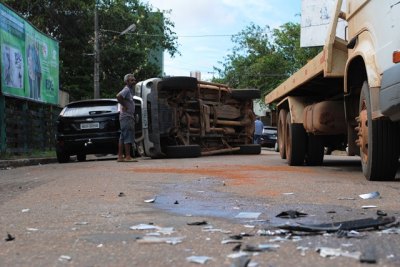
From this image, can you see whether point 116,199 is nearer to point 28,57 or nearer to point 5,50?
point 5,50

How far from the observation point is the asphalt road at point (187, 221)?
309 cm

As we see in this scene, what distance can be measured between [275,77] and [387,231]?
121 feet

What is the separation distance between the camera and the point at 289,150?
10383mm

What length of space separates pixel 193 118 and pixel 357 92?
276 inches

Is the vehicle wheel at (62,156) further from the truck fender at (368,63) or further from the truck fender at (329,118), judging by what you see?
the truck fender at (368,63)

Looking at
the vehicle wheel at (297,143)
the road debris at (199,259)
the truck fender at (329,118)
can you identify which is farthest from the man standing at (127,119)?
the road debris at (199,259)

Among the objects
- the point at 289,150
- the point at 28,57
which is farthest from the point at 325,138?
the point at 28,57

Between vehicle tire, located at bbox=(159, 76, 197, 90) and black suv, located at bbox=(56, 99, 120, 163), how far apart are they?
1.24 m

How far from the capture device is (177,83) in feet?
44.3

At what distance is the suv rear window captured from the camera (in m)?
13.1

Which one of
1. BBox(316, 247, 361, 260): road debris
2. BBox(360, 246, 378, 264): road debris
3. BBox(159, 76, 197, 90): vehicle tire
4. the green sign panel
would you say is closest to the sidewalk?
the green sign panel

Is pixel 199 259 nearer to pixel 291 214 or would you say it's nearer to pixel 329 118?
pixel 291 214

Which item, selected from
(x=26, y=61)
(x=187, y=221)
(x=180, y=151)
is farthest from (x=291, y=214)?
(x=26, y=61)

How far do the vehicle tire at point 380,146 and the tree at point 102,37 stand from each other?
2276 cm
